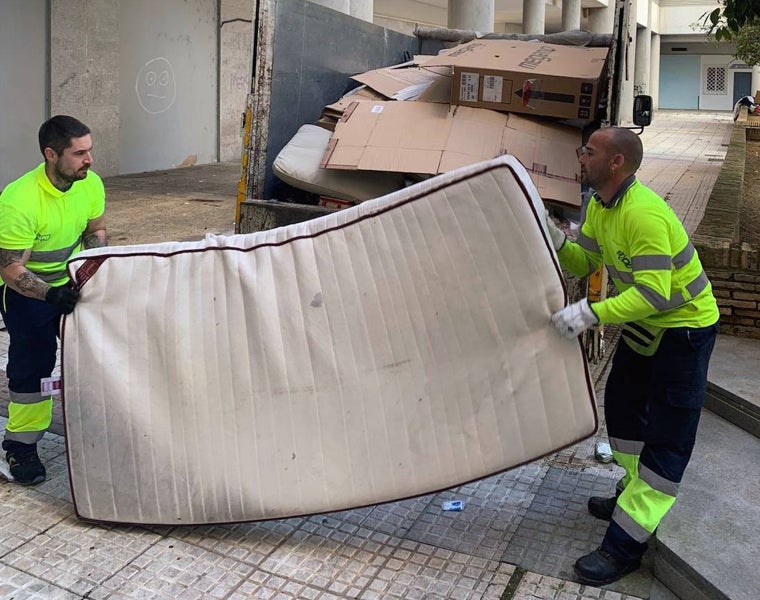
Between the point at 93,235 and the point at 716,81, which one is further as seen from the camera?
the point at 716,81

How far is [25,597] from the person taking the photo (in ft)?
9.59

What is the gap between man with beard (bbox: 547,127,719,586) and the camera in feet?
9.23

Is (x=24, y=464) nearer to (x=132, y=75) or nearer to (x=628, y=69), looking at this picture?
(x=628, y=69)

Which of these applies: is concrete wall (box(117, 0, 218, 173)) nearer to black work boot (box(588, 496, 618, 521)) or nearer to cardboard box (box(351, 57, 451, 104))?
cardboard box (box(351, 57, 451, 104))

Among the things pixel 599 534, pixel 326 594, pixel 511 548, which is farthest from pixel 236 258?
pixel 599 534

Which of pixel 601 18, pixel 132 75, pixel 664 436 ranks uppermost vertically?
pixel 601 18

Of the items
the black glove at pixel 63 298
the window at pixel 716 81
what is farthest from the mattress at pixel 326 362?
the window at pixel 716 81

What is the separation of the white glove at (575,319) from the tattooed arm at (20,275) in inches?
80.8

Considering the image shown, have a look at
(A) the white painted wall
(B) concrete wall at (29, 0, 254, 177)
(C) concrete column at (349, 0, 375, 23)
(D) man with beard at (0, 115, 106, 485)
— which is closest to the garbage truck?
(D) man with beard at (0, 115, 106, 485)

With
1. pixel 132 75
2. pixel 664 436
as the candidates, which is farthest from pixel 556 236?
pixel 132 75

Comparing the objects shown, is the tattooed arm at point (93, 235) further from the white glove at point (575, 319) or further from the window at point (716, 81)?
the window at point (716, 81)

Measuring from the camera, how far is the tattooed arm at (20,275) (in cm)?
338

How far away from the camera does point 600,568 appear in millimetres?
3018

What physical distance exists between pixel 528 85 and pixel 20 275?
3.06 m
